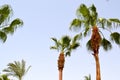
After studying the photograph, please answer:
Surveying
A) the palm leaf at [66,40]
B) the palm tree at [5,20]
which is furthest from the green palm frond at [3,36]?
the palm leaf at [66,40]

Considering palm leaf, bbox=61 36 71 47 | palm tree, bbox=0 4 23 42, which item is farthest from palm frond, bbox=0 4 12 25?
palm leaf, bbox=61 36 71 47

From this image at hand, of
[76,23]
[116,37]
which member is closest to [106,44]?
[116,37]

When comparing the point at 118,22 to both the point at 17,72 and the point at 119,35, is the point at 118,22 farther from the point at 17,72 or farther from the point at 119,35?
the point at 17,72

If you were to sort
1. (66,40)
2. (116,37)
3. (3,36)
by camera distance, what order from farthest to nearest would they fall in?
(66,40) < (116,37) < (3,36)

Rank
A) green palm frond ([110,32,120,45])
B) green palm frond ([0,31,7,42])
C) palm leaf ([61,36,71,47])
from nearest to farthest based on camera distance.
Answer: green palm frond ([0,31,7,42]) < green palm frond ([110,32,120,45]) < palm leaf ([61,36,71,47])

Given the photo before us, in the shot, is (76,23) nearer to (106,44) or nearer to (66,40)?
(106,44)

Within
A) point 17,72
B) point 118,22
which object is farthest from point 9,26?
point 17,72

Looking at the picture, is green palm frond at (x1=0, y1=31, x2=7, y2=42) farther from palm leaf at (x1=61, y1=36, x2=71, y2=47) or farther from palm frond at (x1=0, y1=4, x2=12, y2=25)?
palm leaf at (x1=61, y1=36, x2=71, y2=47)

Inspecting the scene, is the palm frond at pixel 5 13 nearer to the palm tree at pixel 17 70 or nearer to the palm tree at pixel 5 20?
the palm tree at pixel 5 20

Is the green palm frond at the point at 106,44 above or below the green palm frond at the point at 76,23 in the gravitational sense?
below

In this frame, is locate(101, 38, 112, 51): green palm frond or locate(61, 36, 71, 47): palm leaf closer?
locate(101, 38, 112, 51): green palm frond

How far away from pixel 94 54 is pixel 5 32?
7001 mm

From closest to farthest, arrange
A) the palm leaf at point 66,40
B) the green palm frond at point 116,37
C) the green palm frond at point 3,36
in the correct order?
the green palm frond at point 3,36, the green palm frond at point 116,37, the palm leaf at point 66,40

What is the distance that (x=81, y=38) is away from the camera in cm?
2623
